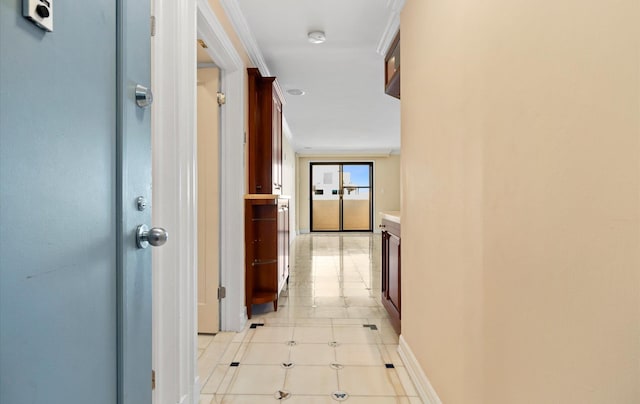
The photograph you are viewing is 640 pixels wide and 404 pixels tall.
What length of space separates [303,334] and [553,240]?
2.12 m

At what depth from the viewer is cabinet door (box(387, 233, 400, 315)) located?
2459mm

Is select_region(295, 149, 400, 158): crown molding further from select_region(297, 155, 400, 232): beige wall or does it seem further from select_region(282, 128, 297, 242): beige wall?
select_region(282, 128, 297, 242): beige wall

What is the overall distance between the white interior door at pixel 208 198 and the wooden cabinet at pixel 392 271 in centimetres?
130

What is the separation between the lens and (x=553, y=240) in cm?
79

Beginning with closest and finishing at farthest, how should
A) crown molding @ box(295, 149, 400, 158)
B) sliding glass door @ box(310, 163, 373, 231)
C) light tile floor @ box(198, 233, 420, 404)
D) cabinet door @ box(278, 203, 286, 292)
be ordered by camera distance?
light tile floor @ box(198, 233, 420, 404)
cabinet door @ box(278, 203, 286, 292)
crown molding @ box(295, 149, 400, 158)
sliding glass door @ box(310, 163, 373, 231)

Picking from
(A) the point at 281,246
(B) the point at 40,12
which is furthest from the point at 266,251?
(B) the point at 40,12

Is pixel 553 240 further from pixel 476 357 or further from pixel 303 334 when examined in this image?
pixel 303 334

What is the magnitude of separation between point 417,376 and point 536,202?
4.34ft

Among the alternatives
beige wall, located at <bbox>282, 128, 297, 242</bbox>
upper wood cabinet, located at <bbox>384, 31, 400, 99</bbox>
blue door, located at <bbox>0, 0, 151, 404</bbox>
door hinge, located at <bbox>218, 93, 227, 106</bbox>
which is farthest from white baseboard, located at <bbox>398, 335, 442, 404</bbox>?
beige wall, located at <bbox>282, 128, 297, 242</bbox>

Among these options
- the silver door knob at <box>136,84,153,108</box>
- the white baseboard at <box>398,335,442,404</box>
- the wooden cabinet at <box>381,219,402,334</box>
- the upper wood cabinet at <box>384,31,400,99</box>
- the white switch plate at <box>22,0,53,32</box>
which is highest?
the upper wood cabinet at <box>384,31,400,99</box>

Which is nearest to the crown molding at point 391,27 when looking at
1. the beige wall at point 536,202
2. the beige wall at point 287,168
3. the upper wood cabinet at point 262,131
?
the beige wall at point 536,202

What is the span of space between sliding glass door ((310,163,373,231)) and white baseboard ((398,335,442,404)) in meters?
8.31

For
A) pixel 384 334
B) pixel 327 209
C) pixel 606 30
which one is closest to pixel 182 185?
pixel 606 30

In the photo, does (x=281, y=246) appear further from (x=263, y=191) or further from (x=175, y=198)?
(x=175, y=198)
